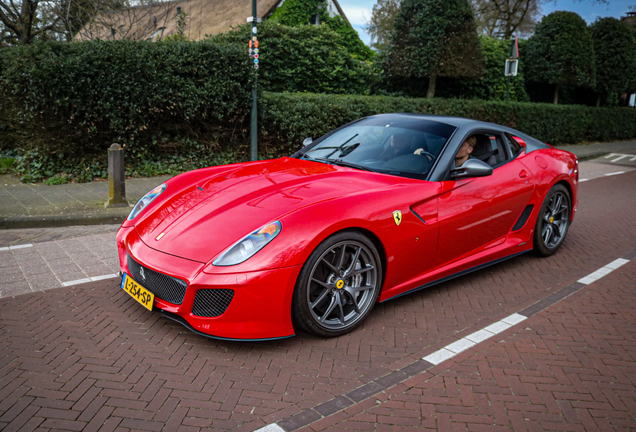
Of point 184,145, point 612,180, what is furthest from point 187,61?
point 612,180

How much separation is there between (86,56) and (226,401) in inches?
312

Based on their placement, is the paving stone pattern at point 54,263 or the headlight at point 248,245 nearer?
the headlight at point 248,245

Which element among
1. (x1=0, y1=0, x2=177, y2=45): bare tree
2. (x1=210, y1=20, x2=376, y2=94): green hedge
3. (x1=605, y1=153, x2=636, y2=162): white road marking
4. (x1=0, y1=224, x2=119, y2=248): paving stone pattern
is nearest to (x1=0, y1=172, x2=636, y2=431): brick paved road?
(x1=0, y1=224, x2=119, y2=248): paving stone pattern

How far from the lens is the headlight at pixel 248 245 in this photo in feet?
10.2

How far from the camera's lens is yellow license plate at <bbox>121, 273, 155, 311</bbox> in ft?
10.9

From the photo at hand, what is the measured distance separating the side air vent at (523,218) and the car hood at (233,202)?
64.4 inches

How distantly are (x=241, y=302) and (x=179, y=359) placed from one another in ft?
1.88

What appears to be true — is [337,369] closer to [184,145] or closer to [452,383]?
[452,383]

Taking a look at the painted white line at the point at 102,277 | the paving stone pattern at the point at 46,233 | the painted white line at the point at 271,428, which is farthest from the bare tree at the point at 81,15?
the painted white line at the point at 271,428

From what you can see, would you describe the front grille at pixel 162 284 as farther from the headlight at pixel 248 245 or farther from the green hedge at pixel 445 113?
the green hedge at pixel 445 113

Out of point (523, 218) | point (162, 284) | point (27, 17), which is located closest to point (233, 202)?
point (162, 284)

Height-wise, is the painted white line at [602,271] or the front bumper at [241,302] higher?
the front bumper at [241,302]

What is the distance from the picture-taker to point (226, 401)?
2.79 meters

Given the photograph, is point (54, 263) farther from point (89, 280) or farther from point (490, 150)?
point (490, 150)
